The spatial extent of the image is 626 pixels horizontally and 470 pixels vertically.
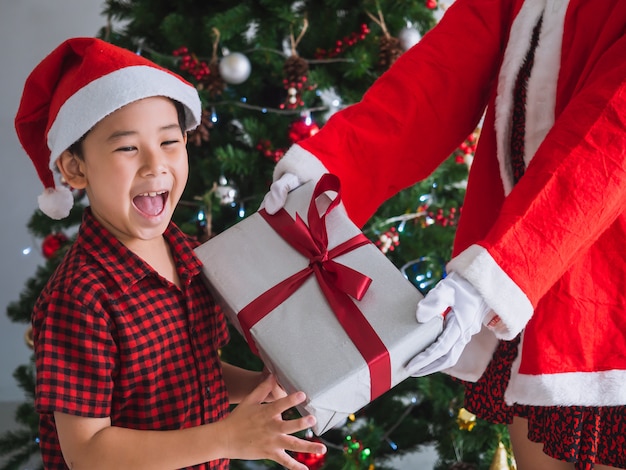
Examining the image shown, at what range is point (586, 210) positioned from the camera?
0.97m

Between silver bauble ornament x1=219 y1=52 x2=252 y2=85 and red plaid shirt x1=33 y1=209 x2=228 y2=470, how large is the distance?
0.76 metres

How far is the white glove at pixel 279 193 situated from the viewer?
112cm

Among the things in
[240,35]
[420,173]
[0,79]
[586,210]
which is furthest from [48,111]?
[0,79]

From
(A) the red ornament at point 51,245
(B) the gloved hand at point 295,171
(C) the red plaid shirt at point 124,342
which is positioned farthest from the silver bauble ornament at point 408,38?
(A) the red ornament at point 51,245

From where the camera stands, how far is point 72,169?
3.42ft

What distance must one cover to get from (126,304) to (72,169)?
21 centimetres

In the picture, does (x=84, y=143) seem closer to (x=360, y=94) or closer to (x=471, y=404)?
(x=471, y=404)

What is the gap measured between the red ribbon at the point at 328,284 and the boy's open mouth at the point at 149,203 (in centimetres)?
17

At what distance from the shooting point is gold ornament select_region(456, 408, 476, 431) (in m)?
1.95

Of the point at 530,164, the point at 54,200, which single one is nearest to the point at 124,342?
the point at 54,200

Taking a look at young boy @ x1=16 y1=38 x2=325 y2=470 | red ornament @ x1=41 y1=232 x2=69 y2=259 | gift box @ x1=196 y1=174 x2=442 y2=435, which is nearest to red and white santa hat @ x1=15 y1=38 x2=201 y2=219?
young boy @ x1=16 y1=38 x2=325 y2=470

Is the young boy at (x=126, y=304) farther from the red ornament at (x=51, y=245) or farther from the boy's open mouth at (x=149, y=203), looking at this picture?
the red ornament at (x=51, y=245)

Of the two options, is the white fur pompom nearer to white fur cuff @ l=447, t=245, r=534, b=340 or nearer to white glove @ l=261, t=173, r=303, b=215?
white glove @ l=261, t=173, r=303, b=215

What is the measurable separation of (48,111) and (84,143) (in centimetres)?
10
